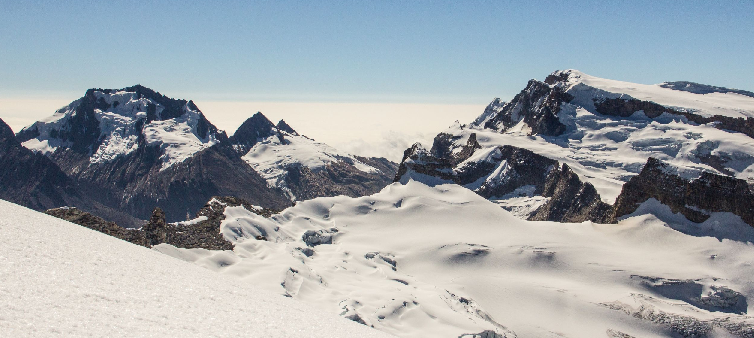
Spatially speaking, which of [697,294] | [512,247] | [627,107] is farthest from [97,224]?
[627,107]

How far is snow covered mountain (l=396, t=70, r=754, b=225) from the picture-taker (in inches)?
3738

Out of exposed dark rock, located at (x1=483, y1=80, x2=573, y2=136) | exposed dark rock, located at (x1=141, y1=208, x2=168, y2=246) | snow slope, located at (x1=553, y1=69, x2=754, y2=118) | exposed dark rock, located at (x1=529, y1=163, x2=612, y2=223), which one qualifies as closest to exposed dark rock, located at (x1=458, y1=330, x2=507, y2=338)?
exposed dark rock, located at (x1=141, y1=208, x2=168, y2=246)

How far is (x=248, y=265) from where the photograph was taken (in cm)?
4447

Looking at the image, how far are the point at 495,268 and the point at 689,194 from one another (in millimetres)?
31116

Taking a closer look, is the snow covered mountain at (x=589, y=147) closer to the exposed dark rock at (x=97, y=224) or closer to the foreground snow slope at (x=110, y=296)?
the exposed dark rock at (x=97, y=224)

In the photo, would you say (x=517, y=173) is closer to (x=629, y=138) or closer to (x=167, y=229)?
(x=629, y=138)

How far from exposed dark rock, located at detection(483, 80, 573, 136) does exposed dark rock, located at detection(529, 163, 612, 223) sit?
98.7 ft

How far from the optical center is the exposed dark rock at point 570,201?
8207 centimetres

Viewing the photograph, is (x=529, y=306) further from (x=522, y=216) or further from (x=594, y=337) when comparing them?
(x=522, y=216)

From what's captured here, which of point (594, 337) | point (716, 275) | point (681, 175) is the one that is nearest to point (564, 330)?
point (594, 337)

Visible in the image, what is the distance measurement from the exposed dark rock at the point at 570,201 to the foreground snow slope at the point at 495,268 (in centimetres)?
1015

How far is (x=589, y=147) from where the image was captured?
11600 cm

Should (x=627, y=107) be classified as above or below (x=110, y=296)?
above

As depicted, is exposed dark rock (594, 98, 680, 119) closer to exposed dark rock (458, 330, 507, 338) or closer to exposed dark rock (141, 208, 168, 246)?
exposed dark rock (458, 330, 507, 338)
